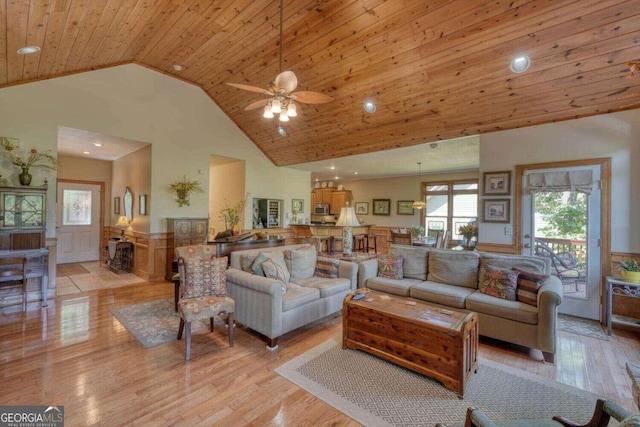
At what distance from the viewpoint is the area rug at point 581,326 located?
136 inches

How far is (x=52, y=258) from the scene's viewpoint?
4773mm

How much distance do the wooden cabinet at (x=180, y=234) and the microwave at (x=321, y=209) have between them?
5.77m

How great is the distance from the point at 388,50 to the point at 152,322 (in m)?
4.67

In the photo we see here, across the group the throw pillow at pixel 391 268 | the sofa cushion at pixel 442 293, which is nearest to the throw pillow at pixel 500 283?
the sofa cushion at pixel 442 293

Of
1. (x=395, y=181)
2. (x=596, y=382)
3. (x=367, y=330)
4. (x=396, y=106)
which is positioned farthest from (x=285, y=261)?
(x=395, y=181)

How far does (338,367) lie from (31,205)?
16.3 ft

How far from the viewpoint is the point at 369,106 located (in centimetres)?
479

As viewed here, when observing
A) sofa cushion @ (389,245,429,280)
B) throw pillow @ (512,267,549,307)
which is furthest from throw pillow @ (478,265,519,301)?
sofa cushion @ (389,245,429,280)

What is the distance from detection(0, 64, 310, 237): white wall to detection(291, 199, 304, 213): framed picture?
1.14 m

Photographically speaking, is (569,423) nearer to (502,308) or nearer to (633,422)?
(633,422)

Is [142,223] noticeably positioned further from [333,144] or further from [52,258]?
[333,144]

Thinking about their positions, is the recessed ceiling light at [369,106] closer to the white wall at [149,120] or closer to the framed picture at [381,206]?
the white wall at [149,120]

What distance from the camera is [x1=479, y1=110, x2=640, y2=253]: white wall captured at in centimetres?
366

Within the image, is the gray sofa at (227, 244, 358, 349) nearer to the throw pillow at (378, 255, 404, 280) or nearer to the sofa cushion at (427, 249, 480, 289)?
the throw pillow at (378, 255, 404, 280)
